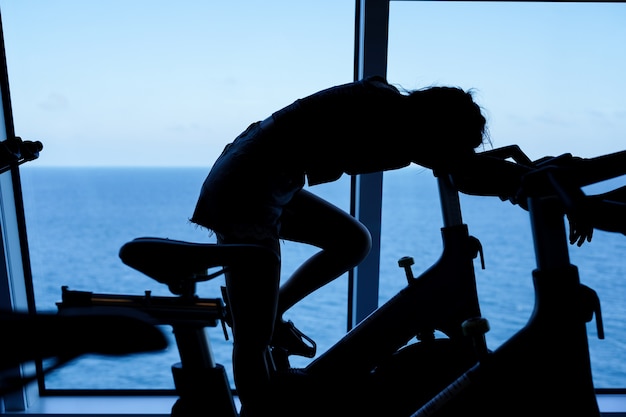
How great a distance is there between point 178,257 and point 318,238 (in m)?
0.64

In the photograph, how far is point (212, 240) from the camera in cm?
215

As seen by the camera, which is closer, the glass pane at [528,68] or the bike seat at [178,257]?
the bike seat at [178,257]

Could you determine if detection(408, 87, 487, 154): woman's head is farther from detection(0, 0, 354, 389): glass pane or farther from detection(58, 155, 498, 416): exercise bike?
detection(0, 0, 354, 389): glass pane

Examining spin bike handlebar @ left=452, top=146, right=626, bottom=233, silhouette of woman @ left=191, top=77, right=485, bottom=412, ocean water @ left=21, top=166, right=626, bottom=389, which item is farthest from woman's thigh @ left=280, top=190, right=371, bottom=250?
spin bike handlebar @ left=452, top=146, right=626, bottom=233

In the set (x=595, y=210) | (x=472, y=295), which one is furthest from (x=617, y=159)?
(x=472, y=295)

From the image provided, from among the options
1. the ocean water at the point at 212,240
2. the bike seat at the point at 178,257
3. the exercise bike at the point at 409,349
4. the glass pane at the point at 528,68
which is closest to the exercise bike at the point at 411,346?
the exercise bike at the point at 409,349

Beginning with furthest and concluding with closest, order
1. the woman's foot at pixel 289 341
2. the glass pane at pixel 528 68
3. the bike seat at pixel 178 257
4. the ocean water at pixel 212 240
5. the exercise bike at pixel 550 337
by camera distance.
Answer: the ocean water at pixel 212 240 → the glass pane at pixel 528 68 → the woman's foot at pixel 289 341 → the exercise bike at pixel 550 337 → the bike seat at pixel 178 257

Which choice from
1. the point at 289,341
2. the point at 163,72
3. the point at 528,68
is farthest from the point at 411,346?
the point at 163,72

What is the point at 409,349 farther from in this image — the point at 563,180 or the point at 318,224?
the point at 563,180

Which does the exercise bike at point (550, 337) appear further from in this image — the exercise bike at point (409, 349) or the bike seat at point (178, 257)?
the bike seat at point (178, 257)

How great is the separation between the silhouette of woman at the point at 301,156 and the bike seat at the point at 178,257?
24 centimetres

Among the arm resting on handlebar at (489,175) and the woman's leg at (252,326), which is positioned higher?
the arm resting on handlebar at (489,175)

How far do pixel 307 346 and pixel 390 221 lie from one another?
87.7 feet

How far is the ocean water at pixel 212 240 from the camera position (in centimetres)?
250
